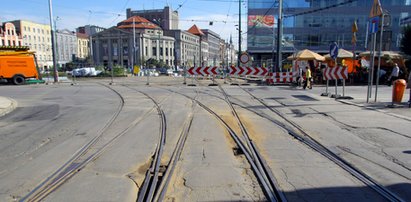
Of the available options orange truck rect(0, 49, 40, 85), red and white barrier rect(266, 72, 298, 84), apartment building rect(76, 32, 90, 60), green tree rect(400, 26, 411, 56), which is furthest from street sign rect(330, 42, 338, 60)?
apartment building rect(76, 32, 90, 60)

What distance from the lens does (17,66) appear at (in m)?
29.5

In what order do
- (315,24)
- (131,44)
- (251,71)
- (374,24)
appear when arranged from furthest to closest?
1. (131,44)
2. (315,24)
3. (251,71)
4. (374,24)

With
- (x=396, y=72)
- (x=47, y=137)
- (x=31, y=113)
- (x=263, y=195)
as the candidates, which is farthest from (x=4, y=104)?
(x=396, y=72)

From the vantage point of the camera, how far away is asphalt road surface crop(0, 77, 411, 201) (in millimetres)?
4605

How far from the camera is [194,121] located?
9945 mm

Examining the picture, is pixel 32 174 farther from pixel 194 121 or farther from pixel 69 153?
pixel 194 121

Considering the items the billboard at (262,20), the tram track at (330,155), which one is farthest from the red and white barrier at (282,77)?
the billboard at (262,20)

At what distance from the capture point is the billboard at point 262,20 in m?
64.7

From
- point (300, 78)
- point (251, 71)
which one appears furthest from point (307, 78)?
point (251, 71)

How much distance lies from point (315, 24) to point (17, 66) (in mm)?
55591

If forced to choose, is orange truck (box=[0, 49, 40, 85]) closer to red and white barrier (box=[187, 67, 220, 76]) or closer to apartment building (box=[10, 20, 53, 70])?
red and white barrier (box=[187, 67, 220, 76])

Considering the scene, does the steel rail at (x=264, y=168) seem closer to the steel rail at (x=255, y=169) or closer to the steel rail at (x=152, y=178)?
the steel rail at (x=255, y=169)

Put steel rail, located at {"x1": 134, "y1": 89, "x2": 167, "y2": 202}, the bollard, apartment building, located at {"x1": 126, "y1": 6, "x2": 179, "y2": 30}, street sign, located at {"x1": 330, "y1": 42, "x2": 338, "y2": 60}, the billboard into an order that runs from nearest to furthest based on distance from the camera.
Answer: steel rail, located at {"x1": 134, "y1": 89, "x2": 167, "y2": 202}
the bollard
street sign, located at {"x1": 330, "y1": 42, "x2": 338, "y2": 60}
the billboard
apartment building, located at {"x1": 126, "y1": 6, "x2": 179, "y2": 30}

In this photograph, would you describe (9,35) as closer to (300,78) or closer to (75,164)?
(300,78)
